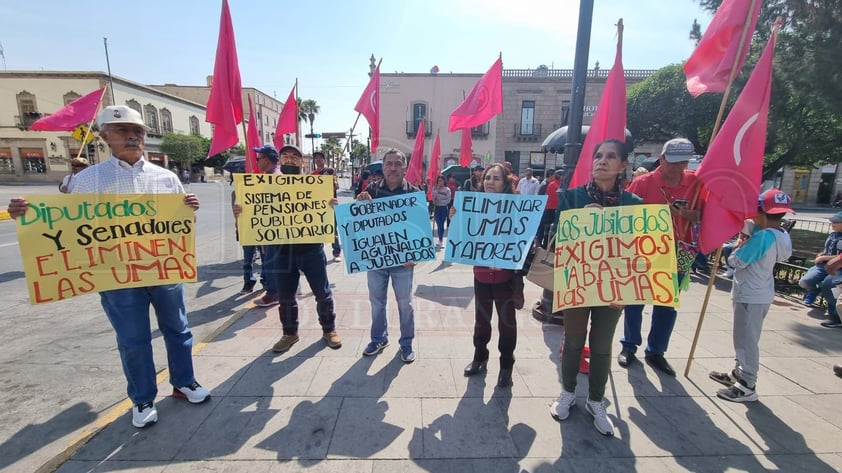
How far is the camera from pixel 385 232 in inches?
140

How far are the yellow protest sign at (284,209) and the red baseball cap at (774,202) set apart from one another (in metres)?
3.78

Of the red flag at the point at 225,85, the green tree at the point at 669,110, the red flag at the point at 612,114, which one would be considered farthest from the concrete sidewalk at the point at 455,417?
the green tree at the point at 669,110

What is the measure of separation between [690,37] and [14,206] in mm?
15697

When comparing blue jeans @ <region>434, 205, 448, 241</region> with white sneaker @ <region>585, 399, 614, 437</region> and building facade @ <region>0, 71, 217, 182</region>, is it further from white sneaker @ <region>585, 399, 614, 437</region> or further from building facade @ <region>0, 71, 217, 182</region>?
building facade @ <region>0, 71, 217, 182</region>

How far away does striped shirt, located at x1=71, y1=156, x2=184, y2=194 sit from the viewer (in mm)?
2637

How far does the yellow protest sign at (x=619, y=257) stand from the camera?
2.62 meters

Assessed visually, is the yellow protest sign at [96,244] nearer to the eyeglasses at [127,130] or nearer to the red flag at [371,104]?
the eyeglasses at [127,130]

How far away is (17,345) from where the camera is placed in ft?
13.1

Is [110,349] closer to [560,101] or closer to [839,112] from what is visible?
[839,112]

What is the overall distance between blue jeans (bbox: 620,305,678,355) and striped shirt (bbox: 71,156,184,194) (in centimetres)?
438

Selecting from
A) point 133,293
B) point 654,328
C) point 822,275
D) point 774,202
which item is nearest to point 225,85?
point 133,293

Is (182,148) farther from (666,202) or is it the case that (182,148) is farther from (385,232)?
(666,202)

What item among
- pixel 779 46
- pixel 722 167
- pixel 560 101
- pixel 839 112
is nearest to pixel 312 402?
pixel 722 167

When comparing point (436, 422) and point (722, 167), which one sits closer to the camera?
point (436, 422)
